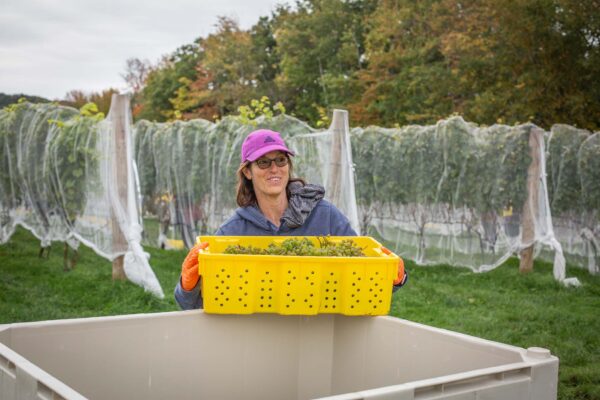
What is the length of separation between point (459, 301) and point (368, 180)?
4.30m

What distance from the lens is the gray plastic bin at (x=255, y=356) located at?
1.72 m

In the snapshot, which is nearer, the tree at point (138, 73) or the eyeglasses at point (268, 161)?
the eyeglasses at point (268, 161)

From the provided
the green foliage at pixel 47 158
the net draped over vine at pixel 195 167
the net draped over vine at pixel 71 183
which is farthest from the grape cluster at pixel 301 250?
the green foliage at pixel 47 158

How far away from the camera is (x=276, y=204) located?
9.71 ft

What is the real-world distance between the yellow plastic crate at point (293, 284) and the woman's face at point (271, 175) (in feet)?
2.93

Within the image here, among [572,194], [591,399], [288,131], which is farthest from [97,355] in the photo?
[572,194]

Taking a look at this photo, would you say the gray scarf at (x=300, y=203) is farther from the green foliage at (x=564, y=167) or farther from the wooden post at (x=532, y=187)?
the green foliage at (x=564, y=167)

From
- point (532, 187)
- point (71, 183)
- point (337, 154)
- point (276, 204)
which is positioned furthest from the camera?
point (532, 187)

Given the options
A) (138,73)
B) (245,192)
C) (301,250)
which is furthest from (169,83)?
(301,250)

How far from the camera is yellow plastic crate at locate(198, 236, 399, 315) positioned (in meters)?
1.98

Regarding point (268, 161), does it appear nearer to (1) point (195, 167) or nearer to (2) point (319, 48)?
(1) point (195, 167)

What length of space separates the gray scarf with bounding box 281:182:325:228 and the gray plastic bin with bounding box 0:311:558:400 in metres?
0.79

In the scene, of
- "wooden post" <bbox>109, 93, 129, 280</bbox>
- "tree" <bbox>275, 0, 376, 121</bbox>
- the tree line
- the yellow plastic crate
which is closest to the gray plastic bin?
the yellow plastic crate

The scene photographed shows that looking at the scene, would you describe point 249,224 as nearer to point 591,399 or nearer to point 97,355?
point 97,355
